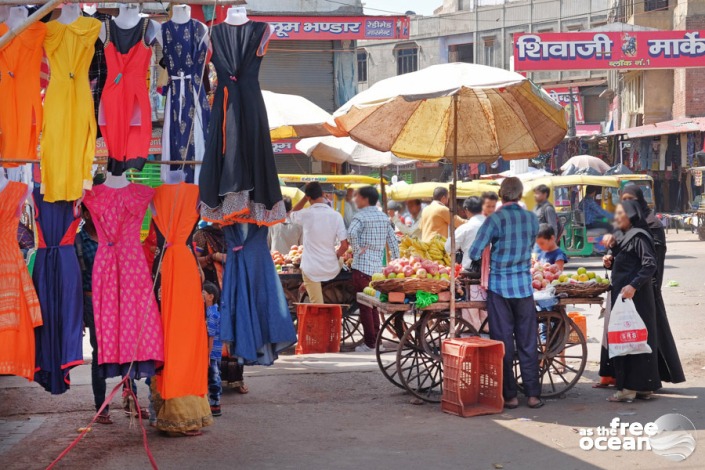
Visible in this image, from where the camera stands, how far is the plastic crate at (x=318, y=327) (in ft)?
36.9

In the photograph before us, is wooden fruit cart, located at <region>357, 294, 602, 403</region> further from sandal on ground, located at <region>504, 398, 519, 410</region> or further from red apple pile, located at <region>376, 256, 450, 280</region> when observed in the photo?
sandal on ground, located at <region>504, 398, 519, 410</region>

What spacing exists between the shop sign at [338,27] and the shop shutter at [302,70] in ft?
2.26

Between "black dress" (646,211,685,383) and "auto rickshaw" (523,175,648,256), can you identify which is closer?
"black dress" (646,211,685,383)

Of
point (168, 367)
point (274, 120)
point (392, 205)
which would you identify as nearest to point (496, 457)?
point (168, 367)

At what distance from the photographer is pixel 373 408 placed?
28.0 ft

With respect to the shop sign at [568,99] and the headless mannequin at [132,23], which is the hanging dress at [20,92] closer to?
the headless mannequin at [132,23]

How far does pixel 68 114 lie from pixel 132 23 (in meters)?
0.77

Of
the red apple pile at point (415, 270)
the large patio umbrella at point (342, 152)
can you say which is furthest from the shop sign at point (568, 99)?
the red apple pile at point (415, 270)

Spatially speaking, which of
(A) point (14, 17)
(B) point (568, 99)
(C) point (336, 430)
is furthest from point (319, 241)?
(B) point (568, 99)

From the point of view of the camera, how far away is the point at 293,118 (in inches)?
462

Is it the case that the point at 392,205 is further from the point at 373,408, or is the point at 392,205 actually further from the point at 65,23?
the point at 65,23

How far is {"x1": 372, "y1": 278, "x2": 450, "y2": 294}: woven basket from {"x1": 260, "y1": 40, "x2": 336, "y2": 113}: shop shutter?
20861 mm

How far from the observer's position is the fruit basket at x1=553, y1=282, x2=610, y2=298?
8703 millimetres

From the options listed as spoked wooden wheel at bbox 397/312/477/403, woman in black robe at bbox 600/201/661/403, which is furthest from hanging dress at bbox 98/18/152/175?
woman in black robe at bbox 600/201/661/403
